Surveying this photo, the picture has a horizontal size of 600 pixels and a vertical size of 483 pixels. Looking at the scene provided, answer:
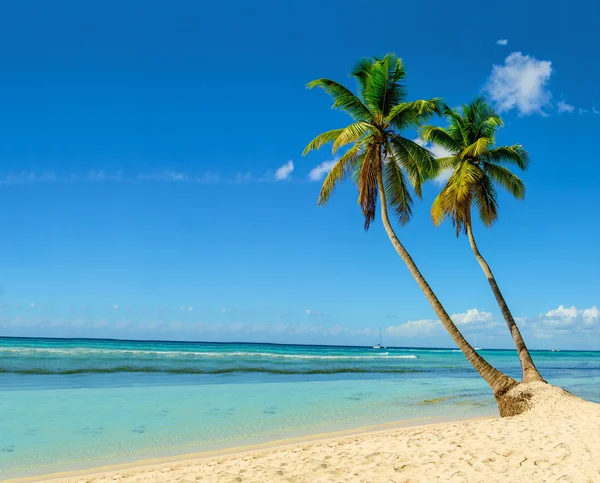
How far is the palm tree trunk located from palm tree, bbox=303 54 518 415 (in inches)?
91.1

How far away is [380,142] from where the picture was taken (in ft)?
47.4

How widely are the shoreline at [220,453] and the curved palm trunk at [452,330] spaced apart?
1.51 m

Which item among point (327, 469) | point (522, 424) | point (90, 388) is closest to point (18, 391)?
point (90, 388)

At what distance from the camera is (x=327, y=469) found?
629 cm

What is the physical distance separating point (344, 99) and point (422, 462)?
1085cm

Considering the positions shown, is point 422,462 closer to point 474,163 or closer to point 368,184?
point 368,184


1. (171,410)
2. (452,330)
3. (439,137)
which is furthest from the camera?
(439,137)

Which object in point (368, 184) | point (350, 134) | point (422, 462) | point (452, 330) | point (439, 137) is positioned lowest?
point (422, 462)

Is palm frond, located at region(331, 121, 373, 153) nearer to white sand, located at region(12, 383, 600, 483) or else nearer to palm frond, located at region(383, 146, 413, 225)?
palm frond, located at region(383, 146, 413, 225)

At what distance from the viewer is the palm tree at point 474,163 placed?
49.9ft

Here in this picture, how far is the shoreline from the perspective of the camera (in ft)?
23.1

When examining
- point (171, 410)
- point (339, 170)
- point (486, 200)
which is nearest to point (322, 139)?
point (339, 170)

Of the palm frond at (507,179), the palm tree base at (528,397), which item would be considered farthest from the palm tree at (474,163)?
the palm tree base at (528,397)

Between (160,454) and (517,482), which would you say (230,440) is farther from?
(517,482)
